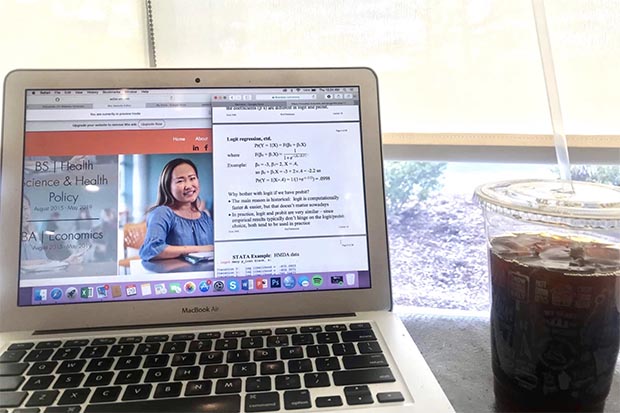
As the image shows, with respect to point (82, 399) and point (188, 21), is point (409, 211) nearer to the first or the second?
point (188, 21)

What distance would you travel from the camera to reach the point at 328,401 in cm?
45

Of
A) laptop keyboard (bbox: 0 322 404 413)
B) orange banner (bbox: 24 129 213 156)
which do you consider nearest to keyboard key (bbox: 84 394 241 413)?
laptop keyboard (bbox: 0 322 404 413)

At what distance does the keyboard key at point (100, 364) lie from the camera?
1.66ft

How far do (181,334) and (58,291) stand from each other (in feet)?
0.55

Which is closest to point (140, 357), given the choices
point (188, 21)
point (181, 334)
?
point (181, 334)

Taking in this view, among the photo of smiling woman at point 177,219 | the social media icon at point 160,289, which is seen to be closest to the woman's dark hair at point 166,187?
the photo of smiling woman at point 177,219

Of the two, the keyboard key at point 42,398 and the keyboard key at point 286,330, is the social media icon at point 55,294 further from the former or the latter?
the keyboard key at point 286,330

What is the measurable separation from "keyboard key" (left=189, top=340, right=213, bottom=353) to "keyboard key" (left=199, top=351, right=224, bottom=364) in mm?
12

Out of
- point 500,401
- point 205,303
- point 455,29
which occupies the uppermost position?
point 455,29

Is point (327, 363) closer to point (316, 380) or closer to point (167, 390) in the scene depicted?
point (316, 380)

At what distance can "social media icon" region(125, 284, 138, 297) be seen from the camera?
0.60 m

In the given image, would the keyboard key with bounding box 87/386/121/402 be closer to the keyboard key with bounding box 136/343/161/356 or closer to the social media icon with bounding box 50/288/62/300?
Answer: the keyboard key with bounding box 136/343/161/356

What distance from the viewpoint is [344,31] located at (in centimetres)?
79

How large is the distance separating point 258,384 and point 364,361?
118 mm
